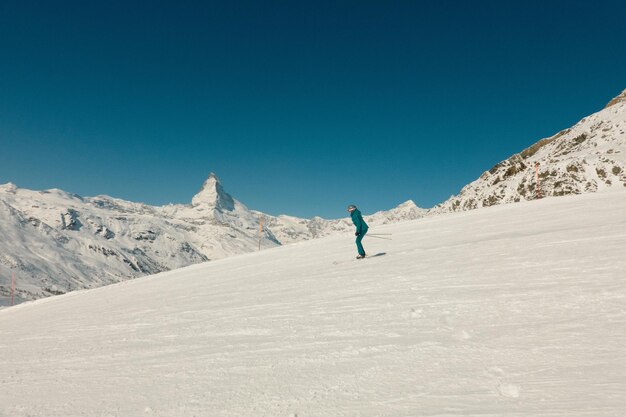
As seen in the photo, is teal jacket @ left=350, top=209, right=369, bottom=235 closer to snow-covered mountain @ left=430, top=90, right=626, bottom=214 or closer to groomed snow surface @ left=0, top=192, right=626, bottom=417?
groomed snow surface @ left=0, top=192, right=626, bottom=417

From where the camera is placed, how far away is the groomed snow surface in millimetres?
4480

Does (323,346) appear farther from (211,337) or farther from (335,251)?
(335,251)

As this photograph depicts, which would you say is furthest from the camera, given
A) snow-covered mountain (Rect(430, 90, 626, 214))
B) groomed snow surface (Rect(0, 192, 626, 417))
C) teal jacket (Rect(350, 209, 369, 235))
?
snow-covered mountain (Rect(430, 90, 626, 214))

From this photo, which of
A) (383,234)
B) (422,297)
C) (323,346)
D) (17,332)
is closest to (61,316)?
(17,332)

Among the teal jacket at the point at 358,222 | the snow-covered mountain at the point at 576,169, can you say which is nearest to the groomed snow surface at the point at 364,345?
the teal jacket at the point at 358,222

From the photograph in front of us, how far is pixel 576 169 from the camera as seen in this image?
5388 centimetres

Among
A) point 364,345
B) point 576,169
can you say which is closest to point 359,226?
point 364,345

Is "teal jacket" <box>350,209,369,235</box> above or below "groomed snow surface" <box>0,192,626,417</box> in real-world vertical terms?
above

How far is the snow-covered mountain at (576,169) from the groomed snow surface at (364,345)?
982 inches

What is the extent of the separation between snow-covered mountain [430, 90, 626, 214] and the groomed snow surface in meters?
25.0

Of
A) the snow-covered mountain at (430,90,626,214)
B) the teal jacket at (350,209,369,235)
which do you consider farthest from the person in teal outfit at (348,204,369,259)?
the snow-covered mountain at (430,90,626,214)

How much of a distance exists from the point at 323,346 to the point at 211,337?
91.9 inches

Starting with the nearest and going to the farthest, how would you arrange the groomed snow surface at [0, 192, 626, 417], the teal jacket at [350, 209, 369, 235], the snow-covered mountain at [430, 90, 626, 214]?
the groomed snow surface at [0, 192, 626, 417] → the teal jacket at [350, 209, 369, 235] → the snow-covered mountain at [430, 90, 626, 214]

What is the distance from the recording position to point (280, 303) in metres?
9.61
